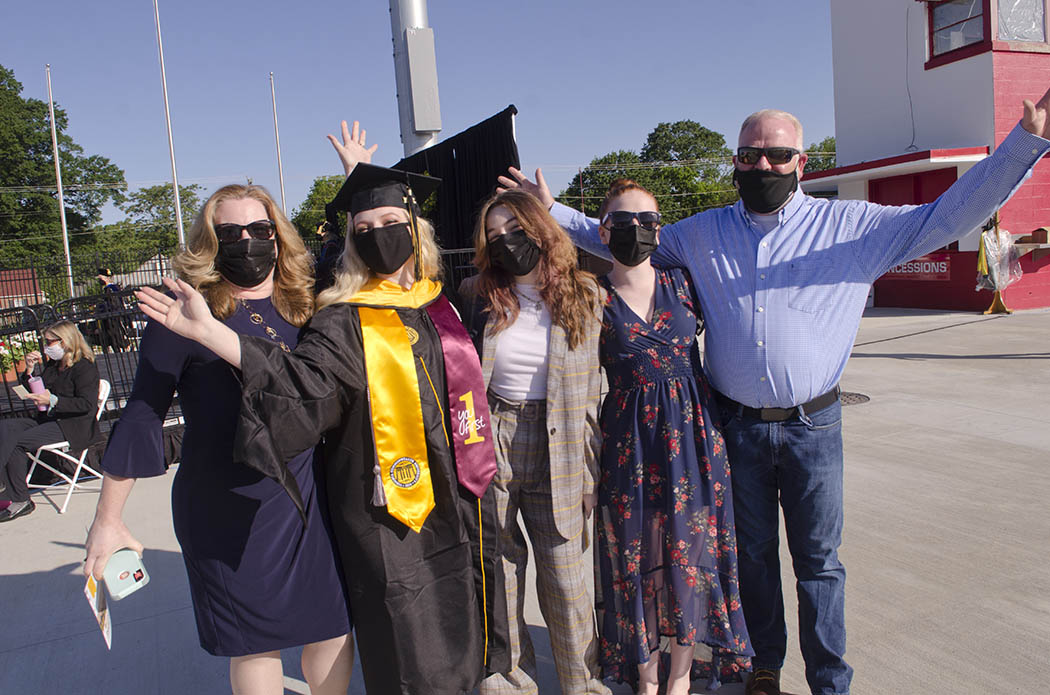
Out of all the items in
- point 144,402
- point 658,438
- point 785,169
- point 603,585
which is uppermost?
point 785,169

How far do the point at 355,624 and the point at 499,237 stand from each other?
1366 millimetres

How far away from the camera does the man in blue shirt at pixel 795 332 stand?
2.42 m

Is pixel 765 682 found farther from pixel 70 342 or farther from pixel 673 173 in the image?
pixel 673 173

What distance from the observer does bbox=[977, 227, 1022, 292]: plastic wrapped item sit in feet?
39.9

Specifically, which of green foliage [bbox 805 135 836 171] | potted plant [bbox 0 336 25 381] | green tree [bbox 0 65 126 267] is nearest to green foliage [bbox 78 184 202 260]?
green tree [bbox 0 65 126 267]

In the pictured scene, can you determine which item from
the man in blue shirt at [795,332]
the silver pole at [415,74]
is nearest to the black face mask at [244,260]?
the man in blue shirt at [795,332]

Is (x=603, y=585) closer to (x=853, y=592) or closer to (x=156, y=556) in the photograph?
(x=853, y=592)

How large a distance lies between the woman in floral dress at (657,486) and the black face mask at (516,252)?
0.30 meters

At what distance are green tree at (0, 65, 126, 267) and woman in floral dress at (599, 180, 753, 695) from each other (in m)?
50.8

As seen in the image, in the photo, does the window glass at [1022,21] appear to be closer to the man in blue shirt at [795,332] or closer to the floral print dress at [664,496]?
the man in blue shirt at [795,332]

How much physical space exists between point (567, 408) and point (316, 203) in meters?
56.0

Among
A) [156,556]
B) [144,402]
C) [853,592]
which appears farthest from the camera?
[156,556]

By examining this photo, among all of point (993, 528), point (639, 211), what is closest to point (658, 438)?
point (639, 211)

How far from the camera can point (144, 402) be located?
2.05 m
